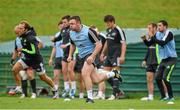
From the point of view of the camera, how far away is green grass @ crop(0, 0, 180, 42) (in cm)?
3428

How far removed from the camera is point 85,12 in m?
35.7

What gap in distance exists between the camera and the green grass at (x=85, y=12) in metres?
34.3

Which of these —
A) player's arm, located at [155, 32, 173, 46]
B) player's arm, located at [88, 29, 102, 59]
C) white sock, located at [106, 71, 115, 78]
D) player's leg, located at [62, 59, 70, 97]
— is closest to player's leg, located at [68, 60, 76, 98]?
player's leg, located at [62, 59, 70, 97]

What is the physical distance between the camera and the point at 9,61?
27.7 m

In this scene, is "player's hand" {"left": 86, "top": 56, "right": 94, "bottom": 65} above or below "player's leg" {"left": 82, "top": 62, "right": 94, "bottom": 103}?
above

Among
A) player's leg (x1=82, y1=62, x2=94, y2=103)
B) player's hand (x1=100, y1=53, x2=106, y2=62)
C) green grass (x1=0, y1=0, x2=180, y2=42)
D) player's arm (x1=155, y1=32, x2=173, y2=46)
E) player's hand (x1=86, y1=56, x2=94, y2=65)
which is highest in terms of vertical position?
green grass (x1=0, y1=0, x2=180, y2=42)

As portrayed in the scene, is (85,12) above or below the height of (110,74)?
above

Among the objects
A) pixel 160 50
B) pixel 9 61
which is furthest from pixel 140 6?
pixel 160 50

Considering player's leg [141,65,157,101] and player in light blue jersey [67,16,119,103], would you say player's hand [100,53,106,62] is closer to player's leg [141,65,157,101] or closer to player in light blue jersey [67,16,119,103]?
player's leg [141,65,157,101]

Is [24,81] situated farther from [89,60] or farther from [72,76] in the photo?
[89,60]

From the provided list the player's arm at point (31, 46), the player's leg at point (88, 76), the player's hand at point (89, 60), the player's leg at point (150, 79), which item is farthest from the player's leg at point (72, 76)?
the player's hand at point (89, 60)

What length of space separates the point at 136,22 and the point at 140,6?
2.08 meters

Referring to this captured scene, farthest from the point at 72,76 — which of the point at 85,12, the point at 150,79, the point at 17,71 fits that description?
the point at 85,12

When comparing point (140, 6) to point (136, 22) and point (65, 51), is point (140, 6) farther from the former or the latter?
point (65, 51)
